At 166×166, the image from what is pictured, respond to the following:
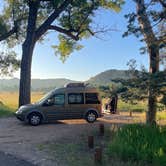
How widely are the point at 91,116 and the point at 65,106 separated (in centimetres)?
168

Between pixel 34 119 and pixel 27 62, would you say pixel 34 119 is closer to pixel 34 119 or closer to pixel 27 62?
pixel 34 119

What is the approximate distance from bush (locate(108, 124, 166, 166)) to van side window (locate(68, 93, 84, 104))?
352 inches

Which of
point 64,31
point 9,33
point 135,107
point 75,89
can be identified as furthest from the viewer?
point 9,33

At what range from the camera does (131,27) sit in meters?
14.0

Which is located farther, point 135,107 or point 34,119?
point 135,107

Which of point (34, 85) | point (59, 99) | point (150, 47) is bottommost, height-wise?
point (59, 99)

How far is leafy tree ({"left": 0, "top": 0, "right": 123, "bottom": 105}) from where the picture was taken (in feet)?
87.4

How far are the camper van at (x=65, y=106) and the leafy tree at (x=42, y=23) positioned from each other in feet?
21.6

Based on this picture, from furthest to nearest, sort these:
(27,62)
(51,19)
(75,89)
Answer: (51,19) < (27,62) < (75,89)

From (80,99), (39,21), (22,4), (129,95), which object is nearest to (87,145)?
(129,95)

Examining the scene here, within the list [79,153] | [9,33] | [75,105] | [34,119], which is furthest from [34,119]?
[9,33]

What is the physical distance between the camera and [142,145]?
10.5 metres

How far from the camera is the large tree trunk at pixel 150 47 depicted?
12598 mm

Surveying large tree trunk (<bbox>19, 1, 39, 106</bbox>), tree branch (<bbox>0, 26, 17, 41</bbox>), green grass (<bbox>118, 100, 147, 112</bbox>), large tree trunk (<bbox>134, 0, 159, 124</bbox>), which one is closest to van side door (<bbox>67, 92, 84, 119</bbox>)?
green grass (<bbox>118, 100, 147, 112</bbox>)
